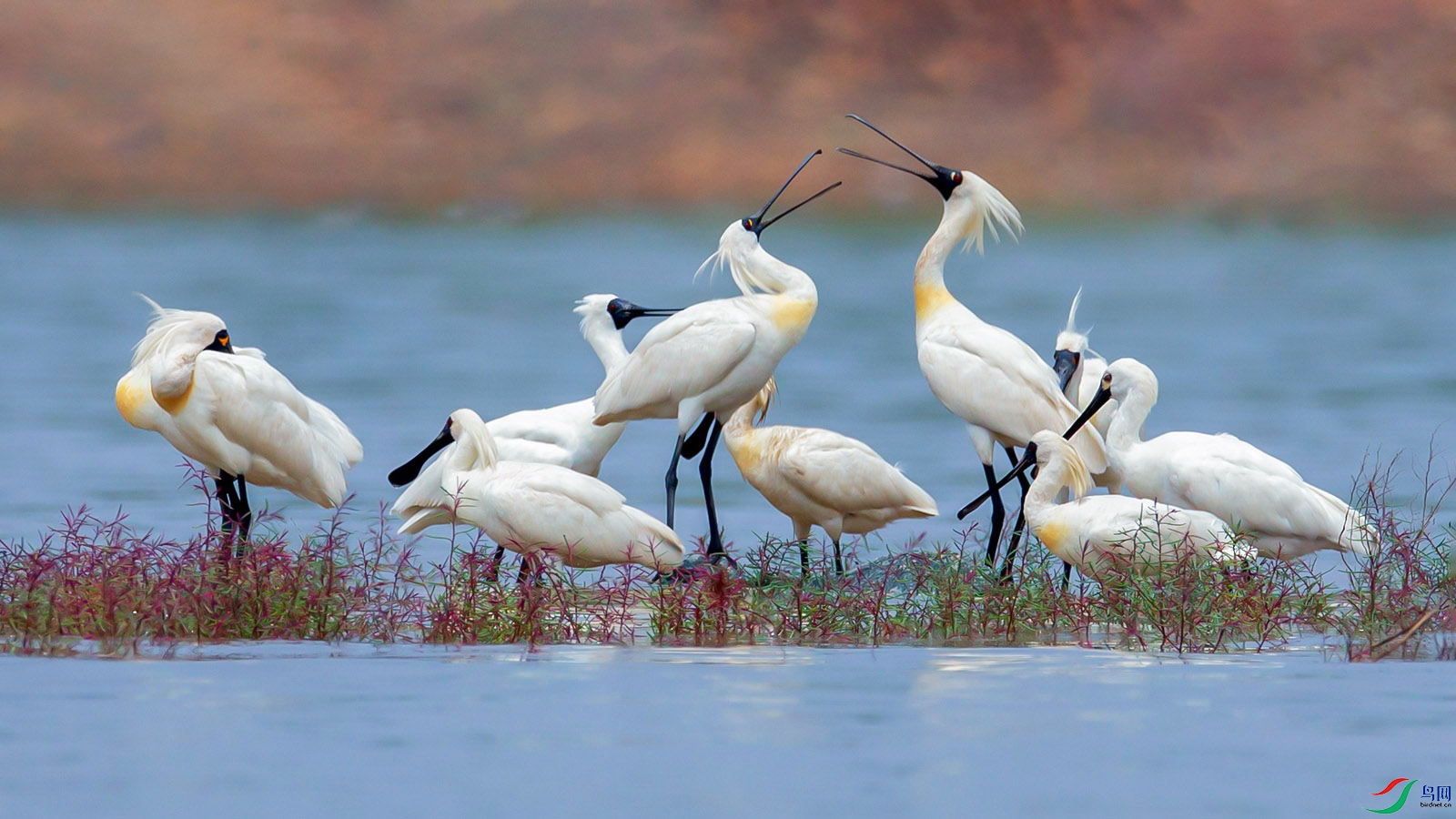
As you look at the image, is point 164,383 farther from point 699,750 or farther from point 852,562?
point 699,750

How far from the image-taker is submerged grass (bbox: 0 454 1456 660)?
352 inches

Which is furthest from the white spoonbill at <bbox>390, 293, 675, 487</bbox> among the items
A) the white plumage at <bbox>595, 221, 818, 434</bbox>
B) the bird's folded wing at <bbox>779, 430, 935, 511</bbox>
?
the bird's folded wing at <bbox>779, 430, 935, 511</bbox>

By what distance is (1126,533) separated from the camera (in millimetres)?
9555

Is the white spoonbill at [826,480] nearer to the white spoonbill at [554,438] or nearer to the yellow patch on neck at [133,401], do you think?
the white spoonbill at [554,438]

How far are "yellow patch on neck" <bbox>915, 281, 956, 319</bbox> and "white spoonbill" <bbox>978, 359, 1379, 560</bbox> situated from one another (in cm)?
A: 158

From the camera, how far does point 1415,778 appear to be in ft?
21.4

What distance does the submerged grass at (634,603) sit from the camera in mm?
8953

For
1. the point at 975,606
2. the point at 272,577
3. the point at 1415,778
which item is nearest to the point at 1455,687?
the point at 1415,778

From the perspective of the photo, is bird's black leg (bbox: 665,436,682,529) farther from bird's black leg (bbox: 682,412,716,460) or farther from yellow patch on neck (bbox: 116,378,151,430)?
yellow patch on neck (bbox: 116,378,151,430)

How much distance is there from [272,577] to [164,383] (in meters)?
1.98

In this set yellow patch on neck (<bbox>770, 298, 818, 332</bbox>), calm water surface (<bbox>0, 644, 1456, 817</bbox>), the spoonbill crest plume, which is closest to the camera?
calm water surface (<bbox>0, 644, 1456, 817</bbox>)

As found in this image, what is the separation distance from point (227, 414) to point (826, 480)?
2930 millimetres

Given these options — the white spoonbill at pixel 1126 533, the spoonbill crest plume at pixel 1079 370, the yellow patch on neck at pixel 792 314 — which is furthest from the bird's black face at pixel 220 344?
the spoonbill crest plume at pixel 1079 370

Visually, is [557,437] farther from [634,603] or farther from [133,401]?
[634,603]
